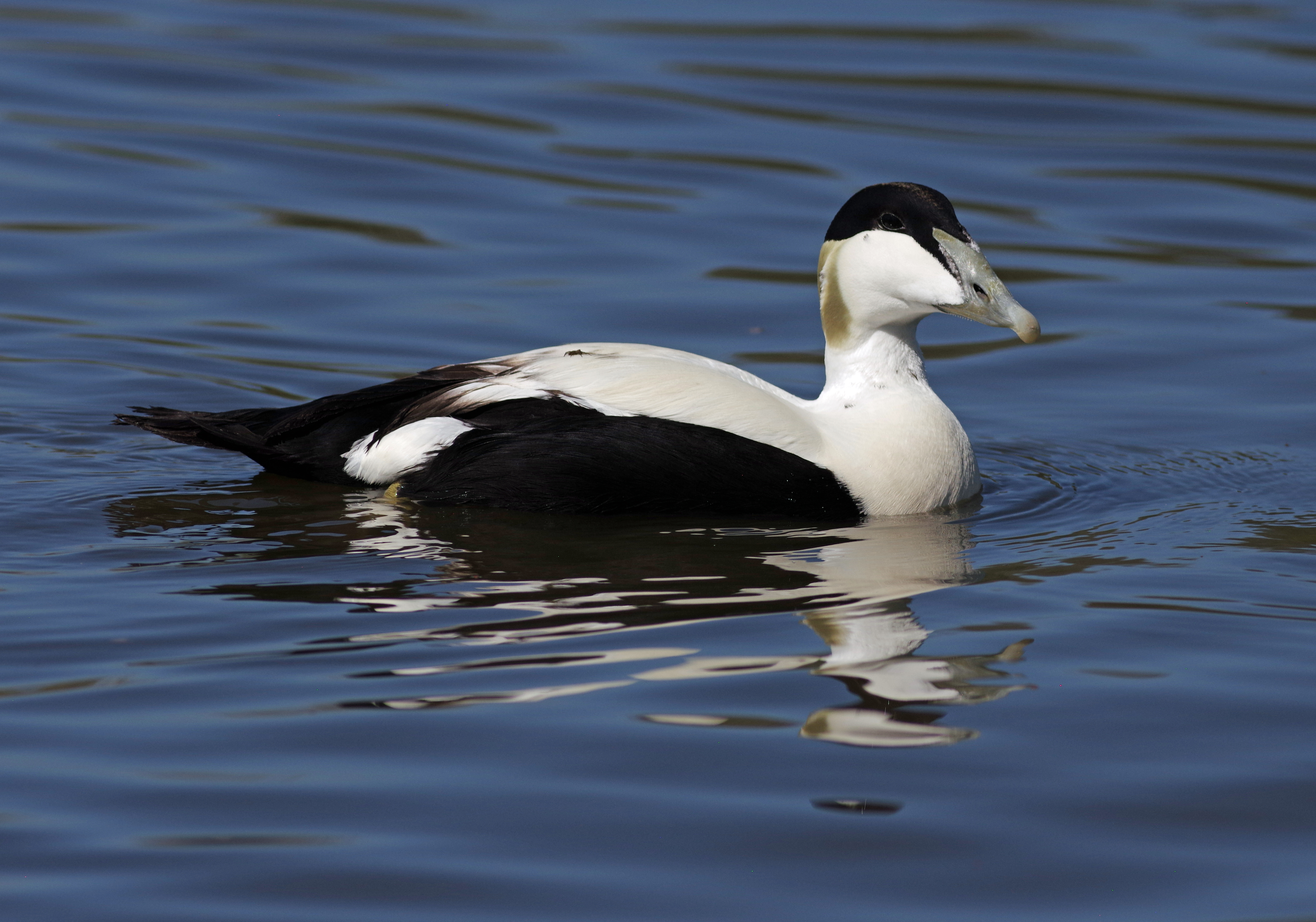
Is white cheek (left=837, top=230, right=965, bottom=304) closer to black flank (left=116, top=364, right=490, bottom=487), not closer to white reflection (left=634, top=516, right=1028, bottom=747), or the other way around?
white reflection (left=634, top=516, right=1028, bottom=747)

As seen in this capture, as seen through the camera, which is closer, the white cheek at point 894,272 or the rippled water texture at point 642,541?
the rippled water texture at point 642,541

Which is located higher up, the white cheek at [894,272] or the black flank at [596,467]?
the white cheek at [894,272]

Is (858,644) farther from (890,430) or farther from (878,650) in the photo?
(890,430)

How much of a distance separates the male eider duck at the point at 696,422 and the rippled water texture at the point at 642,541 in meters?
0.12

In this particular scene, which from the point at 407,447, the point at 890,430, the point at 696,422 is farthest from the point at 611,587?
the point at 890,430

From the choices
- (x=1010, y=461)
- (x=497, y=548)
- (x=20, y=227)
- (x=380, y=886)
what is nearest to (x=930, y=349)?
(x=1010, y=461)

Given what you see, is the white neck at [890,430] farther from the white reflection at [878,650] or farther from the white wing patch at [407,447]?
the white wing patch at [407,447]

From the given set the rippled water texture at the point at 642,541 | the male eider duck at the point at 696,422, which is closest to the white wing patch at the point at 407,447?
the male eider duck at the point at 696,422

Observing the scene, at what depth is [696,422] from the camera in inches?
224

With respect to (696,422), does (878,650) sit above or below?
below

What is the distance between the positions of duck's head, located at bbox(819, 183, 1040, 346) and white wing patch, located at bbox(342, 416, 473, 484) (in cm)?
119

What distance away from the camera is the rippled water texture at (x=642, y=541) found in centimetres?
346

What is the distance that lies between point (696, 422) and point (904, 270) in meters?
0.79

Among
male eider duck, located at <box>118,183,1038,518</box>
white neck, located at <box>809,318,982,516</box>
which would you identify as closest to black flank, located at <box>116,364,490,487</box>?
male eider duck, located at <box>118,183,1038,518</box>
